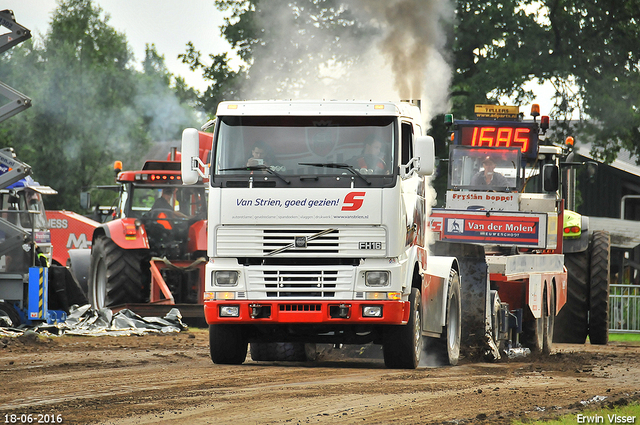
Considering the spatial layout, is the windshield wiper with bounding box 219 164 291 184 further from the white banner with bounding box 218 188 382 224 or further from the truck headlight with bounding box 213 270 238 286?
the truck headlight with bounding box 213 270 238 286

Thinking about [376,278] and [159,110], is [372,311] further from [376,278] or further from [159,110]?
[159,110]

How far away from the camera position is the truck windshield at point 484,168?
1682 centimetres

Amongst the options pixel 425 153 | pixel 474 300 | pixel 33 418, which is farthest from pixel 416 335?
pixel 33 418

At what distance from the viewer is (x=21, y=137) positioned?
1734 inches

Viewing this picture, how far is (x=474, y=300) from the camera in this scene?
43.8 feet

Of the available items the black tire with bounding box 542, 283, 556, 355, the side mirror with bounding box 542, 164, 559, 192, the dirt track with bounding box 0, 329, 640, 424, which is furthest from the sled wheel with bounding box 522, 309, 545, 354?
the side mirror with bounding box 542, 164, 559, 192

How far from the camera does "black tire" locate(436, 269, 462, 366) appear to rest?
12648 mm

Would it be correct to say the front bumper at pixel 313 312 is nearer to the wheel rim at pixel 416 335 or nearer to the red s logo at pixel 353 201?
the wheel rim at pixel 416 335

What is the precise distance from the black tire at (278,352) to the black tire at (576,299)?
6798mm

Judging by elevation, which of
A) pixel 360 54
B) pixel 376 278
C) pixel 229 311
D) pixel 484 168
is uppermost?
pixel 360 54

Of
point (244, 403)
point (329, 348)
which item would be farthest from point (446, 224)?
point (244, 403)

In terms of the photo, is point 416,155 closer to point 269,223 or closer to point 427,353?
point 269,223

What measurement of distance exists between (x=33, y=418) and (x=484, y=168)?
1086 cm

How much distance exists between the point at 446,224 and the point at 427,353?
3.48 metres
